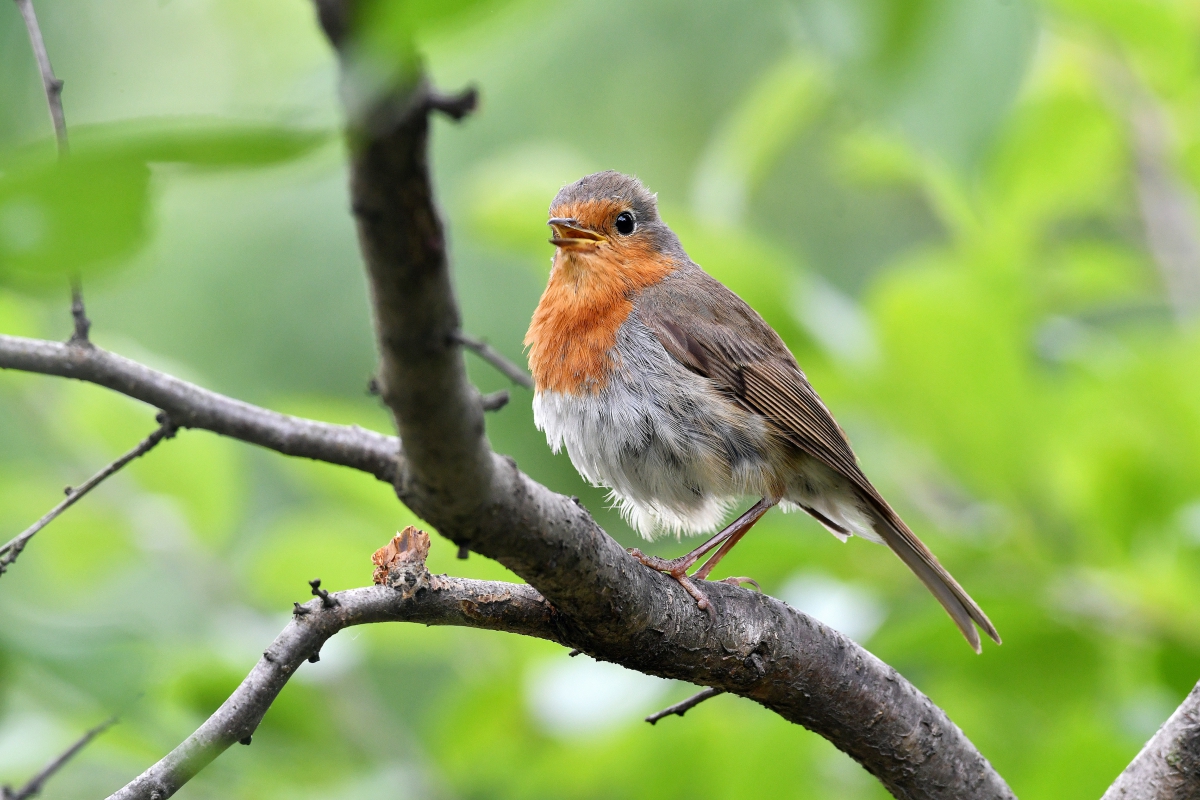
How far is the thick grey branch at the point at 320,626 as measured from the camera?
5.90ft

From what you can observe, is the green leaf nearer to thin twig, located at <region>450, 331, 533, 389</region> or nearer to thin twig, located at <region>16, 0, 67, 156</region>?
thin twig, located at <region>450, 331, 533, 389</region>

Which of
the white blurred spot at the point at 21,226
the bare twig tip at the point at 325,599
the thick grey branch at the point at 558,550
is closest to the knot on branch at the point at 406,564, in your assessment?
the bare twig tip at the point at 325,599

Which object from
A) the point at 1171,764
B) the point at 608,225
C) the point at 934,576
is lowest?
the point at 1171,764

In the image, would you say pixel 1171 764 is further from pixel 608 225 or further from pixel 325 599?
pixel 608 225

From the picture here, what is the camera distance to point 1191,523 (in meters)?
3.08

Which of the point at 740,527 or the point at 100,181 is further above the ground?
the point at 740,527

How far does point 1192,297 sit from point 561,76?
23.8 feet

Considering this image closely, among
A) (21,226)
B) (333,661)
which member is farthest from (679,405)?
(21,226)

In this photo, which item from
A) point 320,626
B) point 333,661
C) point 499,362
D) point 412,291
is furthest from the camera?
point 333,661

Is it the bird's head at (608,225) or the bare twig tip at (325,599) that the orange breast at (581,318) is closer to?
the bird's head at (608,225)

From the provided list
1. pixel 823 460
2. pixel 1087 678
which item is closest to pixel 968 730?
pixel 1087 678

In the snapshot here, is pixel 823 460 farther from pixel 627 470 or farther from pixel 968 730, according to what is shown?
pixel 968 730

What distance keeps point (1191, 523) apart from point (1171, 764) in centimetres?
77

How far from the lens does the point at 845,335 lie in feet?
12.2
